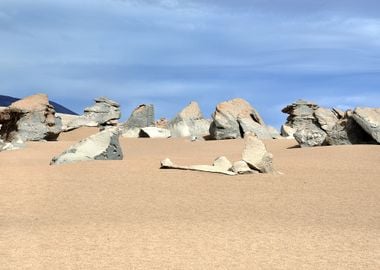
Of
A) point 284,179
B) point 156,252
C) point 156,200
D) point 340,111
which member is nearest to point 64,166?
point 156,200

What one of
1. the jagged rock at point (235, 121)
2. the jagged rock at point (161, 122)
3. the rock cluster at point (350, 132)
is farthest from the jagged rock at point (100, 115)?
the rock cluster at point (350, 132)

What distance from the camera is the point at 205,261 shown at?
5.02 metres

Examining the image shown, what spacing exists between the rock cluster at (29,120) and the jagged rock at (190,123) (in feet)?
19.2

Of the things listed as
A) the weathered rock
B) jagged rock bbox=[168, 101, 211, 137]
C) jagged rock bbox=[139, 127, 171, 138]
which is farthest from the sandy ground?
the weathered rock

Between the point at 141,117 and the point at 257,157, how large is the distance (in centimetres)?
1640

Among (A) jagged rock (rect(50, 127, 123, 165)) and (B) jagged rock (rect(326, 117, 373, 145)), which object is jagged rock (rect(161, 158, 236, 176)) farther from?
(B) jagged rock (rect(326, 117, 373, 145))

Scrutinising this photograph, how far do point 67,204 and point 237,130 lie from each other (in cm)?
1433

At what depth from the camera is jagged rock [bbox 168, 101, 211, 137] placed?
84.0ft

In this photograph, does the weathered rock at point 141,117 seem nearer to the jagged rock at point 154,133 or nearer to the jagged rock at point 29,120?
the jagged rock at point 154,133

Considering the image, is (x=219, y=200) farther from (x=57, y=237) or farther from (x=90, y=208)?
(x=57, y=237)

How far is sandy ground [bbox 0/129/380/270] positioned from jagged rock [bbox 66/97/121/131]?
17.1 meters

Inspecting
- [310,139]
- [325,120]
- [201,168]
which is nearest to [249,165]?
[201,168]

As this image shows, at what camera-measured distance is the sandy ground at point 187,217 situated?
16.9 ft

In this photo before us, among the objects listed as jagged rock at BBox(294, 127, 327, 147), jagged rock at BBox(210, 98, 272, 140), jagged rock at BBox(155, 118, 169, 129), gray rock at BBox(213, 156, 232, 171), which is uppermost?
jagged rock at BBox(155, 118, 169, 129)
